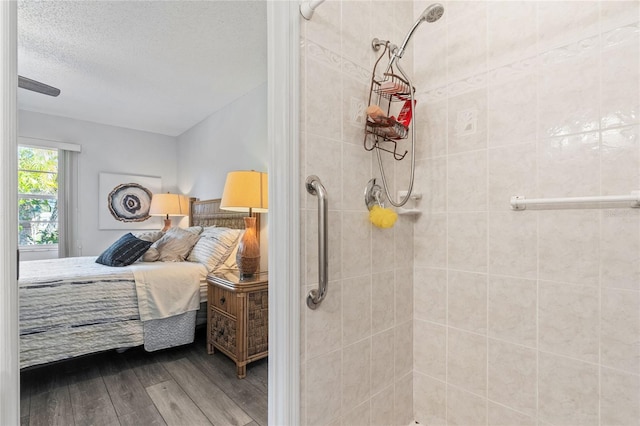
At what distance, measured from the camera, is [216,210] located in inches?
138

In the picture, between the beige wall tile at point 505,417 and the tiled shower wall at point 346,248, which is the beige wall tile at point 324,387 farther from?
the beige wall tile at point 505,417

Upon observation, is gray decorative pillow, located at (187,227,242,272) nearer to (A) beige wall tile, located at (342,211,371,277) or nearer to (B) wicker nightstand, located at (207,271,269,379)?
(B) wicker nightstand, located at (207,271,269,379)

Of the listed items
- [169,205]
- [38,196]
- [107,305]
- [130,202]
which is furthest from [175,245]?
[38,196]

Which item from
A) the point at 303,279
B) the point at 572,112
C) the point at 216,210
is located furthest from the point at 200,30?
the point at 572,112

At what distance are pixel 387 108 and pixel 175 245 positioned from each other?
8.52ft

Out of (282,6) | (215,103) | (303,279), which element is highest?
(215,103)

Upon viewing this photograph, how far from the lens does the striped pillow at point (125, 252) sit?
2.70 metres

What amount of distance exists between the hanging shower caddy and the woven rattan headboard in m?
1.79

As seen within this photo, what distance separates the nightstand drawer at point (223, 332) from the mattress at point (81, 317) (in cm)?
31

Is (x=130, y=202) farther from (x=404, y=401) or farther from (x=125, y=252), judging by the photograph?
(x=404, y=401)

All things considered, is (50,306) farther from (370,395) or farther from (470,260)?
(470,260)

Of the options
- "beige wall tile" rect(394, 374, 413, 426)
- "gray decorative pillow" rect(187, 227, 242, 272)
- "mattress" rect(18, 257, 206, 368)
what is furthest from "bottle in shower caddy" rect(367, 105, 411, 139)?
"mattress" rect(18, 257, 206, 368)

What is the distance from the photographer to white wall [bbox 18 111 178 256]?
12.9 feet

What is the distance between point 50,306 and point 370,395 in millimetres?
2226
